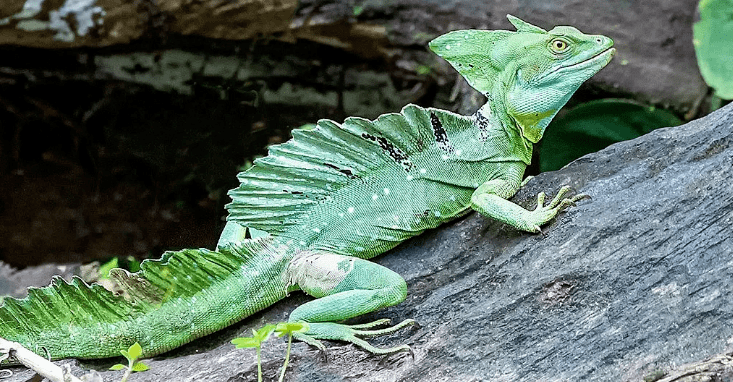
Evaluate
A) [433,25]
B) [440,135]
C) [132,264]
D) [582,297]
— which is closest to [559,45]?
[440,135]

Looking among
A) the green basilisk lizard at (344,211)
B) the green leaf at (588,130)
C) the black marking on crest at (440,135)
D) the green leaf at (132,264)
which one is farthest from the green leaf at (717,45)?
the green leaf at (132,264)

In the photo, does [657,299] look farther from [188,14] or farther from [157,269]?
[188,14]

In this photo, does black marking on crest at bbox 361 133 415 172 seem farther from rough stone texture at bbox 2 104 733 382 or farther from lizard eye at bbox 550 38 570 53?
lizard eye at bbox 550 38 570 53

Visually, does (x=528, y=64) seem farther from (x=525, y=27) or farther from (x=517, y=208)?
(x=517, y=208)

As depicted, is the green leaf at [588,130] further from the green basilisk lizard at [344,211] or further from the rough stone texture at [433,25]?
the green basilisk lizard at [344,211]

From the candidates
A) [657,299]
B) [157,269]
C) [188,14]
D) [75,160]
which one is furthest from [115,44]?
[657,299]

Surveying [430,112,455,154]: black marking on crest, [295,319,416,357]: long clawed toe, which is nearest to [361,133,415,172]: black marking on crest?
[430,112,455,154]: black marking on crest
